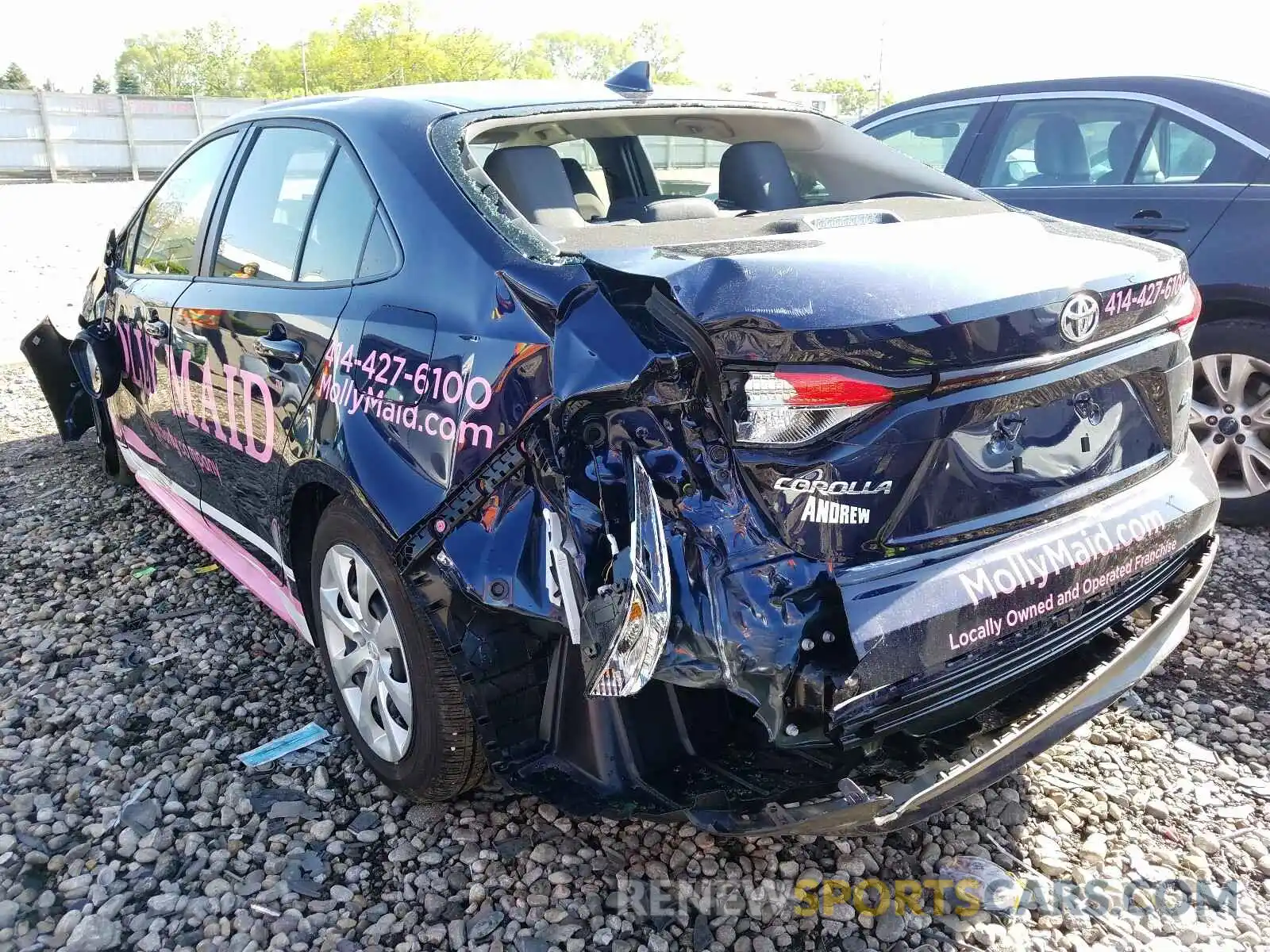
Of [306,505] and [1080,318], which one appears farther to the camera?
[306,505]

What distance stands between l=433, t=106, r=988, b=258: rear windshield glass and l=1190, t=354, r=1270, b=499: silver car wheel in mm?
1711

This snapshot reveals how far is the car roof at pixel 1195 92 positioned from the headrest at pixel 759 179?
7.10 feet

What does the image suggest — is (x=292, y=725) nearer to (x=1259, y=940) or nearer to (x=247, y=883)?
(x=247, y=883)

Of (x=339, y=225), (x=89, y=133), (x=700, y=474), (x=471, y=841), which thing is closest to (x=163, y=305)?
(x=339, y=225)

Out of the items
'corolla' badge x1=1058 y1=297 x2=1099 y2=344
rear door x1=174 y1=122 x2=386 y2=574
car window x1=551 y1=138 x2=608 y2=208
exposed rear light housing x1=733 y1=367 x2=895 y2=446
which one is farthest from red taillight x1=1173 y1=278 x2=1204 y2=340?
rear door x1=174 y1=122 x2=386 y2=574

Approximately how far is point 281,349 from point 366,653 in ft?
2.74

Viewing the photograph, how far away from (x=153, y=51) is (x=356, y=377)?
7729 cm

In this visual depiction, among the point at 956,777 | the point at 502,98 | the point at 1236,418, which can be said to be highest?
the point at 502,98

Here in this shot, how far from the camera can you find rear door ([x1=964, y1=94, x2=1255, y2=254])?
13.3 feet

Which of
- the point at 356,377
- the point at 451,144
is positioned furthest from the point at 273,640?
the point at 451,144

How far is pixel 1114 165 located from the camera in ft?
14.6

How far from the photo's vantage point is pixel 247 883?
7.61ft

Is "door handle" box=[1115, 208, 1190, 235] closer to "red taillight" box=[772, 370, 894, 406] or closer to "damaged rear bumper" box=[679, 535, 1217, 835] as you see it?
"damaged rear bumper" box=[679, 535, 1217, 835]

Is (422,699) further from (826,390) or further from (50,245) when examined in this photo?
(50,245)
